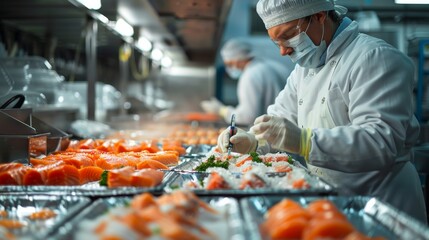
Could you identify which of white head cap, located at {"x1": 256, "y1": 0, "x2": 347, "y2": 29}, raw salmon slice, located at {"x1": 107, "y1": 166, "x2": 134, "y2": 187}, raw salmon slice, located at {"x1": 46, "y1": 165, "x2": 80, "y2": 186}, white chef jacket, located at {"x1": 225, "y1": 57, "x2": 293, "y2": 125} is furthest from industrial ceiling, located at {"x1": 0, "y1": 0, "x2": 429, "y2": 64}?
raw salmon slice, located at {"x1": 107, "y1": 166, "x2": 134, "y2": 187}

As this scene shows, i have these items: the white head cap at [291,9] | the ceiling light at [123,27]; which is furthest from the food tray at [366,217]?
the ceiling light at [123,27]

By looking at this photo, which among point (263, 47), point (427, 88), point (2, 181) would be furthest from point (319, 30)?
point (263, 47)

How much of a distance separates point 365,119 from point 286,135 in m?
0.43

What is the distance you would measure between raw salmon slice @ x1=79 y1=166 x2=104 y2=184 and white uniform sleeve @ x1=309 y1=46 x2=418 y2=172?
3.68 feet

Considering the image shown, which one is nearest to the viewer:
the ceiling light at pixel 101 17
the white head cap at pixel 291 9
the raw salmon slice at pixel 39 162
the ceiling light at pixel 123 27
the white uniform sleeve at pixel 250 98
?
the raw salmon slice at pixel 39 162

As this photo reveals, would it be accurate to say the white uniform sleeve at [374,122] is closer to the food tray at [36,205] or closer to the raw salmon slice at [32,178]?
the food tray at [36,205]

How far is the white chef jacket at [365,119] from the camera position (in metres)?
2.48

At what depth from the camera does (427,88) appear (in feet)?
24.7

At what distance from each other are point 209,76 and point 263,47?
7.92 feet

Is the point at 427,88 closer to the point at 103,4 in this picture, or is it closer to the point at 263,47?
the point at 263,47

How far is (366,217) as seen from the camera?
1.81 meters

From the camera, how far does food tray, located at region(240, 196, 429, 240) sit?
151 cm

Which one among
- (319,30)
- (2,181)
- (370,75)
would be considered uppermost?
(319,30)

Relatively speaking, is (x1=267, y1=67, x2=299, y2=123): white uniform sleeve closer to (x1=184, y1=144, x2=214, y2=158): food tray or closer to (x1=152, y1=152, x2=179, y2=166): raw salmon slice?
(x1=184, y1=144, x2=214, y2=158): food tray
